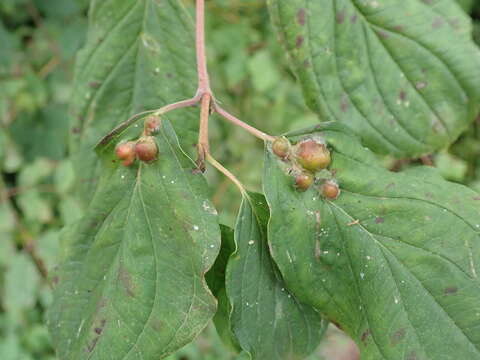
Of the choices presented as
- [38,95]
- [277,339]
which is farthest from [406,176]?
[38,95]

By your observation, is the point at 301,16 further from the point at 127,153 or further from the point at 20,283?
the point at 20,283

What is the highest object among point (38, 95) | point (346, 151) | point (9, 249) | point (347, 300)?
point (346, 151)

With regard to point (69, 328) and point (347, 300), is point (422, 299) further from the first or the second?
point (69, 328)

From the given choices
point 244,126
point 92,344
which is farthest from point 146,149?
point 92,344

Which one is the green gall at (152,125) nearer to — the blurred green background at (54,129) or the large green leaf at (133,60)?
the large green leaf at (133,60)

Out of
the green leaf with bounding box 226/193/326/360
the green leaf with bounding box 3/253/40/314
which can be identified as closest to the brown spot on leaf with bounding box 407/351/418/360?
the green leaf with bounding box 226/193/326/360

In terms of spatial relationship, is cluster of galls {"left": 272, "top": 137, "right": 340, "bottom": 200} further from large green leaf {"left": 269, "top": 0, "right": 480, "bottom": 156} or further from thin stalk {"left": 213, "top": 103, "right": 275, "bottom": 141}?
large green leaf {"left": 269, "top": 0, "right": 480, "bottom": 156}
